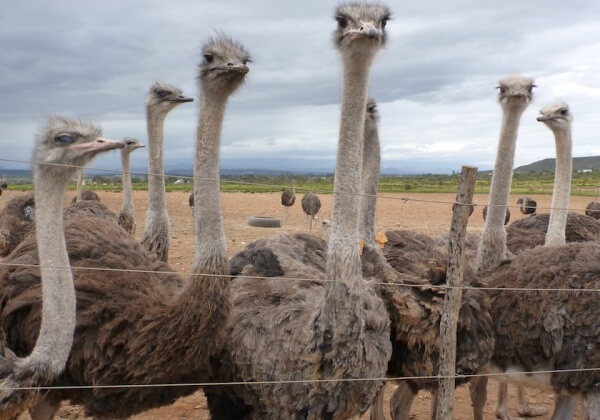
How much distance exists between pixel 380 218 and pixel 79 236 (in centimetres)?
1498

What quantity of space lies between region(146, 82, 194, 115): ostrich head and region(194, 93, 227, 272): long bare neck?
2.08 m

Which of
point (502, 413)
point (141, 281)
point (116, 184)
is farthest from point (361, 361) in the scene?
point (116, 184)

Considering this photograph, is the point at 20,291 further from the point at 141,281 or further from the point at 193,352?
the point at 193,352

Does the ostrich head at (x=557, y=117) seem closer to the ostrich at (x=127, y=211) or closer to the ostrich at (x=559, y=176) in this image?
the ostrich at (x=559, y=176)

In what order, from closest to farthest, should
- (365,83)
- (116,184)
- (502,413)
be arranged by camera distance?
(365,83) < (502,413) < (116,184)

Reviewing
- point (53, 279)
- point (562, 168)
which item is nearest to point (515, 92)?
point (562, 168)

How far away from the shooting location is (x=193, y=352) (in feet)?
10.6

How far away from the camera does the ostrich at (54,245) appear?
9.78 ft

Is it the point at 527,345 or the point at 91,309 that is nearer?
the point at 91,309

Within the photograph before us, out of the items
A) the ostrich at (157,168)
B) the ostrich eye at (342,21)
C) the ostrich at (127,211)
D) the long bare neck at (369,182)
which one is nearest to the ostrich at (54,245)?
the ostrich eye at (342,21)

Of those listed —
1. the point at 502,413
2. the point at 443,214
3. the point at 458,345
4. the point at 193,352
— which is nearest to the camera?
the point at 193,352

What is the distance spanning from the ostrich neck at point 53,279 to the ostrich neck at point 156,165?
1982 millimetres

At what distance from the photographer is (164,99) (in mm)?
5457

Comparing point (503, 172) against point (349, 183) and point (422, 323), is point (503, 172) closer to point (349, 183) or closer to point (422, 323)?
point (422, 323)
